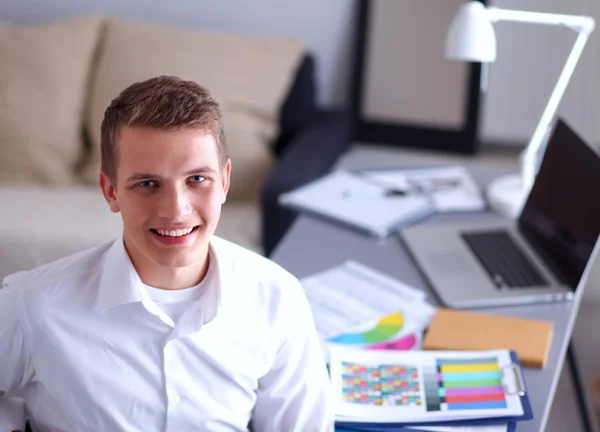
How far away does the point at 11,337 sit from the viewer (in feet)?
3.38

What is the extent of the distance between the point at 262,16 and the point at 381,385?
1.68 m

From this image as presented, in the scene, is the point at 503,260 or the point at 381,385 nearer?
the point at 381,385

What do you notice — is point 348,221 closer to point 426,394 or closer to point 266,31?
point 426,394

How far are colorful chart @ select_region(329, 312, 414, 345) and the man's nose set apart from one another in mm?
475

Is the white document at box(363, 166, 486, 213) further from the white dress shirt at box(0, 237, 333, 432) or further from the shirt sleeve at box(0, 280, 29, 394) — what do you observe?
the shirt sleeve at box(0, 280, 29, 394)

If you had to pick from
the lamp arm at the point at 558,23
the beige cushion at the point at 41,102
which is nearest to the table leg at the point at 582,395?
the lamp arm at the point at 558,23

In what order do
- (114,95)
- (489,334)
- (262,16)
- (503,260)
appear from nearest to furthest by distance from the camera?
(489,334)
(503,260)
(114,95)
(262,16)

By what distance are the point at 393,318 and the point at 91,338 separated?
1.92 feet

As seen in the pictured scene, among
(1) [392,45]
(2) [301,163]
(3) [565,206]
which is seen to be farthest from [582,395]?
(1) [392,45]

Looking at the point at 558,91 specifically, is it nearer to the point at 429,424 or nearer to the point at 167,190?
the point at 429,424

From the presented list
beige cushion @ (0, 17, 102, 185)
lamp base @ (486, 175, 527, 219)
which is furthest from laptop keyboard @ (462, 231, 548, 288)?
beige cushion @ (0, 17, 102, 185)

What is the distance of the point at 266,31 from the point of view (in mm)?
2633

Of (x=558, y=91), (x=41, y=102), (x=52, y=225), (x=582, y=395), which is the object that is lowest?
(x=582, y=395)

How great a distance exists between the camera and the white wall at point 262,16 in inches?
101
